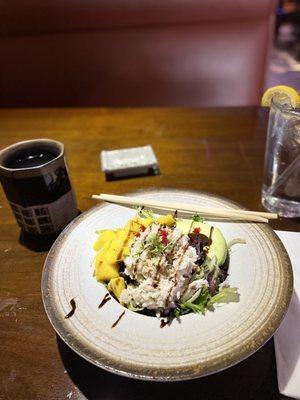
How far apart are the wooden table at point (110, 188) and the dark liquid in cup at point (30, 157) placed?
186mm

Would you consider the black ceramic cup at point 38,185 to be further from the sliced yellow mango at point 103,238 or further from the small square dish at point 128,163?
the small square dish at point 128,163

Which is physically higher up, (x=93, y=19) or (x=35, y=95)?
(x=93, y=19)

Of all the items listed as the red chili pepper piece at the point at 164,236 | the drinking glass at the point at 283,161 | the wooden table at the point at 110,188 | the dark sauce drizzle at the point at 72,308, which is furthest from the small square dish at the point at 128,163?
the dark sauce drizzle at the point at 72,308

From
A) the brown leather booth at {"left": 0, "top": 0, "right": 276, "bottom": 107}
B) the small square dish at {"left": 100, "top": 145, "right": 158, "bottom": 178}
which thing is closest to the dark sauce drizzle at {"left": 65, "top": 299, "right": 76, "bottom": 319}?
the small square dish at {"left": 100, "top": 145, "right": 158, "bottom": 178}

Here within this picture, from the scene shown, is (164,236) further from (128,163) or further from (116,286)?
(128,163)

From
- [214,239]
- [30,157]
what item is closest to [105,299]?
[214,239]

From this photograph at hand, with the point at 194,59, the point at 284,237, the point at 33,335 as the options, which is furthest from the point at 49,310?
the point at 194,59

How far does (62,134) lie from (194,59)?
3.49ft

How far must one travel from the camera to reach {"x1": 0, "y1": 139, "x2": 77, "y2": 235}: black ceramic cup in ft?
2.66

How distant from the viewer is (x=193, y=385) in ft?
1.90

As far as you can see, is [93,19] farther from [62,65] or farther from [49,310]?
[49,310]

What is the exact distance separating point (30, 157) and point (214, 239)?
1.65ft

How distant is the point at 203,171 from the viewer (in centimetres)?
117

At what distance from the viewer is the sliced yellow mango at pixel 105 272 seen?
685mm
